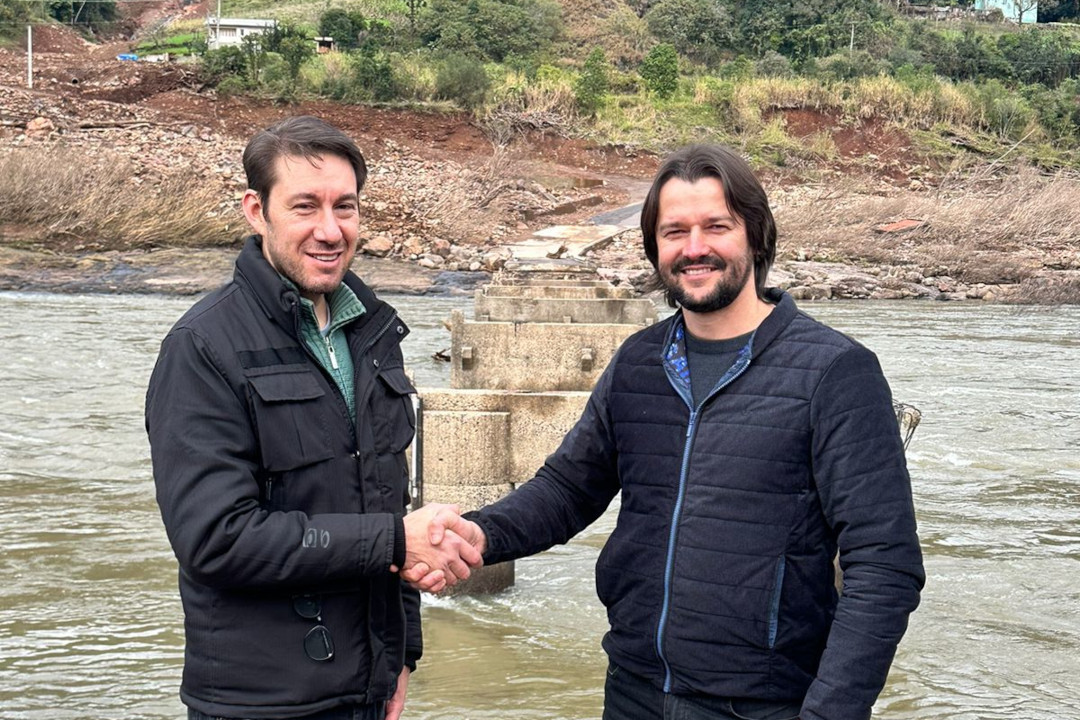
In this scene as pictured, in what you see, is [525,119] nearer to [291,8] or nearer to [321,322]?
[291,8]

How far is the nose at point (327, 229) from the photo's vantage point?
2.97 m

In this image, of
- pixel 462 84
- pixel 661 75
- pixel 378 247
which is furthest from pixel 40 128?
pixel 661 75

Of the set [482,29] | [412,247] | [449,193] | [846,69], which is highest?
[482,29]

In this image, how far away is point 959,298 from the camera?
27.8 meters

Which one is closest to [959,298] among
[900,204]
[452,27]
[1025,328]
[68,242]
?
[1025,328]

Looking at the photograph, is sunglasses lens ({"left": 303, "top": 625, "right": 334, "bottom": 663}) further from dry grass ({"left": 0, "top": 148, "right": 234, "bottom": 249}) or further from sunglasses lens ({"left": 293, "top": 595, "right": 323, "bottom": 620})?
dry grass ({"left": 0, "top": 148, "right": 234, "bottom": 249})

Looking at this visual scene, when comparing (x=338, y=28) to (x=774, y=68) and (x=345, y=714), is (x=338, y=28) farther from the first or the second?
(x=345, y=714)

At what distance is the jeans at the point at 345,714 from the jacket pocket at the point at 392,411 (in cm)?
56

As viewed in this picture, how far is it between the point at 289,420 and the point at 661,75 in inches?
1926

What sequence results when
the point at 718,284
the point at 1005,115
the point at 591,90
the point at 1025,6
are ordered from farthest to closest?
1. the point at 1025,6
2. the point at 1005,115
3. the point at 591,90
4. the point at 718,284

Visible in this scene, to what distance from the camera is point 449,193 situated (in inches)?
1355

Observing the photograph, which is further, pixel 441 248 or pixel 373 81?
pixel 373 81

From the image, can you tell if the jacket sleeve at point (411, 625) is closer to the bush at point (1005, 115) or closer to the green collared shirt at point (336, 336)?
the green collared shirt at point (336, 336)

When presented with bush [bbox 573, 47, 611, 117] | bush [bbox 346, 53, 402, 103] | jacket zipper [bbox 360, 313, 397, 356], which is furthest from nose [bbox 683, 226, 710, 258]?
bush [bbox 573, 47, 611, 117]
